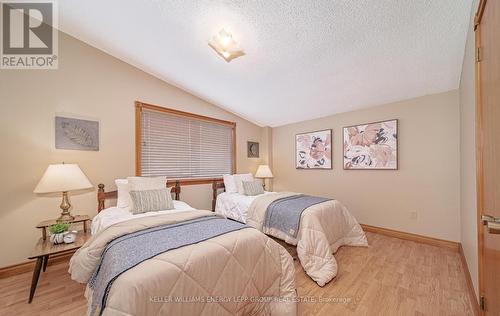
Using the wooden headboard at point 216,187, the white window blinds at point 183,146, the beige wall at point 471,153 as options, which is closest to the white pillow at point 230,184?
the wooden headboard at point 216,187

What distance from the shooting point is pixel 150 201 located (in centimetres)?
228

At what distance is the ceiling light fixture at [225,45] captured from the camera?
6.59ft

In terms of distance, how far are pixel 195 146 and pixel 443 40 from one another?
346 cm

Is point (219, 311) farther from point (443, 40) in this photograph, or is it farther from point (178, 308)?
point (443, 40)

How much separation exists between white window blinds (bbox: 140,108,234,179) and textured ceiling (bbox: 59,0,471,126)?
2.39 feet

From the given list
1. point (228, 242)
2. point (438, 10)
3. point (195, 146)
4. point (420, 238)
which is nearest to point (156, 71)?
point (195, 146)

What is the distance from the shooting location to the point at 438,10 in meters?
1.56

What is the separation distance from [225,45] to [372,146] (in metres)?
2.70

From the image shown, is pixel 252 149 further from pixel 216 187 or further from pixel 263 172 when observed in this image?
pixel 216 187

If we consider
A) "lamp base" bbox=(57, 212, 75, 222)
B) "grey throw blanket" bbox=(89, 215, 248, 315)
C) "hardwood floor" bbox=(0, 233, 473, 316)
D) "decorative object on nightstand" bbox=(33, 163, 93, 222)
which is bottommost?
"hardwood floor" bbox=(0, 233, 473, 316)

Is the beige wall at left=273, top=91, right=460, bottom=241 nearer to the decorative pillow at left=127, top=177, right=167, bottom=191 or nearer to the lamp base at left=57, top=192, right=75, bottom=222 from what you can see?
the decorative pillow at left=127, top=177, right=167, bottom=191

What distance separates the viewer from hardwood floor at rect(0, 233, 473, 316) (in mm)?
1530

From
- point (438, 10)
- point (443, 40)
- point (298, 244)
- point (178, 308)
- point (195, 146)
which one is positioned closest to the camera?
point (178, 308)

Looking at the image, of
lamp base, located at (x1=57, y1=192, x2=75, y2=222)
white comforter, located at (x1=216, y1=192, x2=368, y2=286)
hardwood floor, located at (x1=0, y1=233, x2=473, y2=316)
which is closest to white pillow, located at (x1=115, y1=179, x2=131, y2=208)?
lamp base, located at (x1=57, y1=192, x2=75, y2=222)
